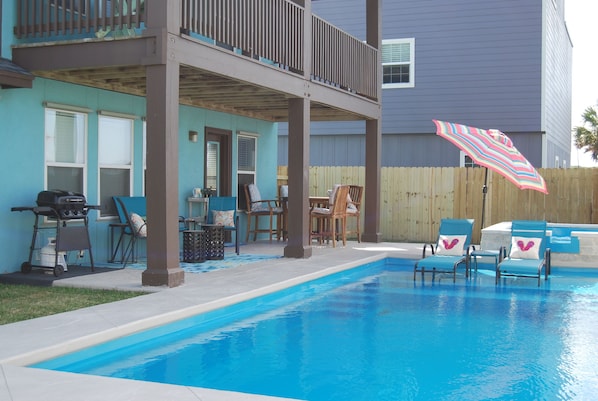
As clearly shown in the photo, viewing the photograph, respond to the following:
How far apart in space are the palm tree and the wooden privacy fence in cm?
2662

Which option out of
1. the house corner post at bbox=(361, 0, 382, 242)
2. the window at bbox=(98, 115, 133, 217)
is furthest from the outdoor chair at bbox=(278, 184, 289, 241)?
the window at bbox=(98, 115, 133, 217)

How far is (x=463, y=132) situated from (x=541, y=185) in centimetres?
147

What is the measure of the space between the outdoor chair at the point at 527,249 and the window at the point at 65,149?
6.20m

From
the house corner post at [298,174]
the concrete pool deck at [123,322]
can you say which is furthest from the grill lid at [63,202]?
the house corner post at [298,174]

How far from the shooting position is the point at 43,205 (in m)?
8.35

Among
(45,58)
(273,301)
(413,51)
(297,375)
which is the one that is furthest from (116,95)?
(413,51)

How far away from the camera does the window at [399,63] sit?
17.4 metres

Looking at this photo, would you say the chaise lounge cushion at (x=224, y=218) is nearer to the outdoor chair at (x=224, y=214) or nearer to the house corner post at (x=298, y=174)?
the outdoor chair at (x=224, y=214)

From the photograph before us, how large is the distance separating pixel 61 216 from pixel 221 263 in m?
2.62

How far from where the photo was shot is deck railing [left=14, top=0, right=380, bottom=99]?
7922 mm

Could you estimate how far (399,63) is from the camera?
1755cm

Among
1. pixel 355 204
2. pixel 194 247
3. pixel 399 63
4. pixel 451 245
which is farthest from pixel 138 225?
pixel 399 63

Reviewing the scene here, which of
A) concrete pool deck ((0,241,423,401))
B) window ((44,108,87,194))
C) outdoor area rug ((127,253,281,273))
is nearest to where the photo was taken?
concrete pool deck ((0,241,423,401))

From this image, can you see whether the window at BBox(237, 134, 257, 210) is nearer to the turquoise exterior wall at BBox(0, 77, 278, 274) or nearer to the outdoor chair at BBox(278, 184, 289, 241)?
the outdoor chair at BBox(278, 184, 289, 241)
